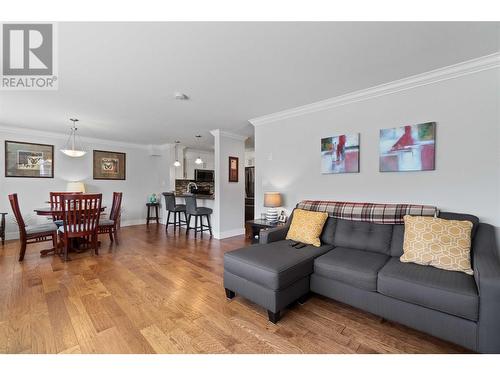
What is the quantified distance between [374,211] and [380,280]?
0.99 meters

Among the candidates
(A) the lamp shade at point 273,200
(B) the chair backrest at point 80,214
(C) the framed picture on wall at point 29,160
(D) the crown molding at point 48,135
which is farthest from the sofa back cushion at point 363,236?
(C) the framed picture on wall at point 29,160

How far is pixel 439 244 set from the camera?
1853 millimetres

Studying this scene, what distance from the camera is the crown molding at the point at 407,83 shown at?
2.11 m

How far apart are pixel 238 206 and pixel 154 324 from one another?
11.5ft

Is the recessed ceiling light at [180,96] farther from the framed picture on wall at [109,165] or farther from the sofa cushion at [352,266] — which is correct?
the framed picture on wall at [109,165]

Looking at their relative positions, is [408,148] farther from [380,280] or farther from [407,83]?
[380,280]

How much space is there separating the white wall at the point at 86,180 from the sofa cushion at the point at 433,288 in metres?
6.14

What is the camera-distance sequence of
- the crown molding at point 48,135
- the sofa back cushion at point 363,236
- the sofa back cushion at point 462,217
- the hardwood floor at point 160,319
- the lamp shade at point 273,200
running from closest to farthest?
1. the hardwood floor at point 160,319
2. the sofa back cushion at point 462,217
3. the sofa back cushion at point 363,236
4. the lamp shade at point 273,200
5. the crown molding at point 48,135

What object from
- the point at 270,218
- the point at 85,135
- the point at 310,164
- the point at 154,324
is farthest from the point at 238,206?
the point at 85,135

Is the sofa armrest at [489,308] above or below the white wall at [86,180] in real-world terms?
below

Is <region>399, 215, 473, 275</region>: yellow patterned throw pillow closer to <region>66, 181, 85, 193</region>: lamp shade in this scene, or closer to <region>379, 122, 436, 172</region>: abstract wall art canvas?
<region>379, 122, 436, 172</region>: abstract wall art canvas

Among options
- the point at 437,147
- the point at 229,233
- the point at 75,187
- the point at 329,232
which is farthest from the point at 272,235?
the point at 75,187

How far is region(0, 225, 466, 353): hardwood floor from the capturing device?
1.56 metres
